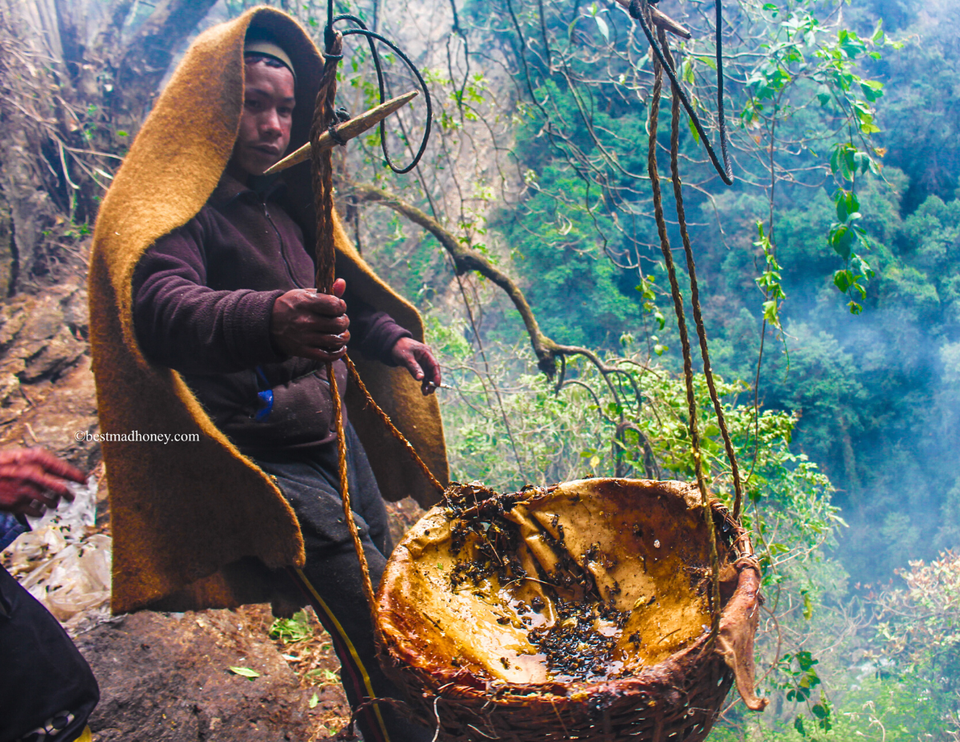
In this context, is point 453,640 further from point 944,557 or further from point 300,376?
point 944,557

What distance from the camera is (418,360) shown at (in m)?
1.71

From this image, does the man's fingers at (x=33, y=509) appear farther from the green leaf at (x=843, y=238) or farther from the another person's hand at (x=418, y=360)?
the green leaf at (x=843, y=238)

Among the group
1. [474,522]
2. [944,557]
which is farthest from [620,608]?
[944,557]

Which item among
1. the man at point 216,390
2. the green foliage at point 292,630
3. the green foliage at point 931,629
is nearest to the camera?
the man at point 216,390

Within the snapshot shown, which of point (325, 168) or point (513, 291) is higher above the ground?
point (325, 168)

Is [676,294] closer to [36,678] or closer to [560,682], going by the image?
[560,682]

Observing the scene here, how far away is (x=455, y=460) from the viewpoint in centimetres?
589

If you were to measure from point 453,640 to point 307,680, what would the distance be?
139 cm

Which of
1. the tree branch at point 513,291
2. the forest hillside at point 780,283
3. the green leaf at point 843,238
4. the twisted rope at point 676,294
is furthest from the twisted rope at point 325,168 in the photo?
the forest hillside at point 780,283

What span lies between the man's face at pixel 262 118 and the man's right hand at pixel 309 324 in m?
0.69

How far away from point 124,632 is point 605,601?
5.07 ft

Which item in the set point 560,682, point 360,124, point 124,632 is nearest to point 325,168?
point 360,124

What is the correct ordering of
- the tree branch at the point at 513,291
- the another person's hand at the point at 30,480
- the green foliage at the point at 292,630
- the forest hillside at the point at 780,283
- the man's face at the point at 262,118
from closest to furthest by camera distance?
the another person's hand at the point at 30,480 < the man's face at the point at 262,118 < the green foliage at the point at 292,630 < the tree branch at the point at 513,291 < the forest hillside at the point at 780,283

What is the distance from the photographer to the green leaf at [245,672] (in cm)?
193
